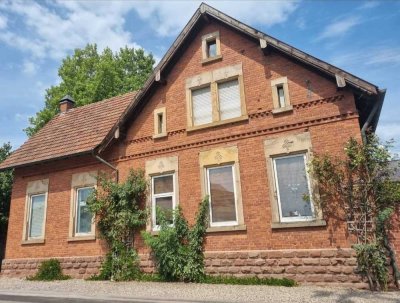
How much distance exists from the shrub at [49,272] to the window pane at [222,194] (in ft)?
19.4

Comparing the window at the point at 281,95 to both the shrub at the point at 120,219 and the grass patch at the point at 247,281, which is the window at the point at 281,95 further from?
the shrub at the point at 120,219

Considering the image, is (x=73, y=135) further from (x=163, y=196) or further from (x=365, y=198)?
(x=365, y=198)

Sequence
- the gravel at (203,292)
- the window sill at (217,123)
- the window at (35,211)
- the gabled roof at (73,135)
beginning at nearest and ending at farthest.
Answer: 1. the gravel at (203,292)
2. the window sill at (217,123)
3. the gabled roof at (73,135)
4. the window at (35,211)

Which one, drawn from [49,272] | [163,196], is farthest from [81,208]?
[163,196]

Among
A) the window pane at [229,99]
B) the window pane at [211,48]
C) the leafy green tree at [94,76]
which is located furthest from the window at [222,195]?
the leafy green tree at [94,76]

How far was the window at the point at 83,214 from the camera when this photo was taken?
12.7m

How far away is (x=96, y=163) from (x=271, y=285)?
7941 mm

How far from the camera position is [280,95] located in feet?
34.7

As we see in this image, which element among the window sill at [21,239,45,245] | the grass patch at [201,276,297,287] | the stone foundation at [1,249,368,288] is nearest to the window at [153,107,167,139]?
the stone foundation at [1,249,368,288]

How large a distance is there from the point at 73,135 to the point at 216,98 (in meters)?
6.77

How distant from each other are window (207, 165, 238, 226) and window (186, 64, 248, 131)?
1.62 m

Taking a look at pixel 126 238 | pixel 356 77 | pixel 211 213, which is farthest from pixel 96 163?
pixel 356 77

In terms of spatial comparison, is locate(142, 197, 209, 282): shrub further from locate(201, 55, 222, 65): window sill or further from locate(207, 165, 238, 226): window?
locate(201, 55, 222, 65): window sill

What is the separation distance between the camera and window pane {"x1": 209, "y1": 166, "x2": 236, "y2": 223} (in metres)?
10.4
